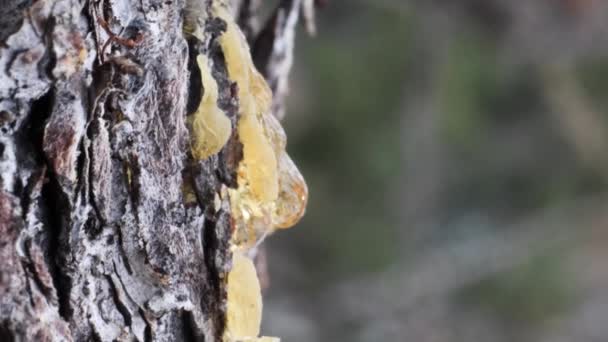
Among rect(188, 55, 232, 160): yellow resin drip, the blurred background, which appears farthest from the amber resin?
the blurred background

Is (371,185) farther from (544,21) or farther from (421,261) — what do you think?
(544,21)

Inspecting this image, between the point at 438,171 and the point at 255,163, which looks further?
the point at 438,171

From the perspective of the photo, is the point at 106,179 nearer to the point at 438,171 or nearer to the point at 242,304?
the point at 242,304

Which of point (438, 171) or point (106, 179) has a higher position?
point (438, 171)

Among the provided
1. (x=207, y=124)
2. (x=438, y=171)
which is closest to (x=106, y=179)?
(x=207, y=124)

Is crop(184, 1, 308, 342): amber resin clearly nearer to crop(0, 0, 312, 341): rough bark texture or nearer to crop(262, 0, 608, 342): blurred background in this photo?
crop(0, 0, 312, 341): rough bark texture

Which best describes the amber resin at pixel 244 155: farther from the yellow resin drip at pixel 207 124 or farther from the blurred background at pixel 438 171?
the blurred background at pixel 438 171

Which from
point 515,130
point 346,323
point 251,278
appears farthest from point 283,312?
point 251,278

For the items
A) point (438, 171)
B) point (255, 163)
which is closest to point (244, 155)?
point (255, 163)
